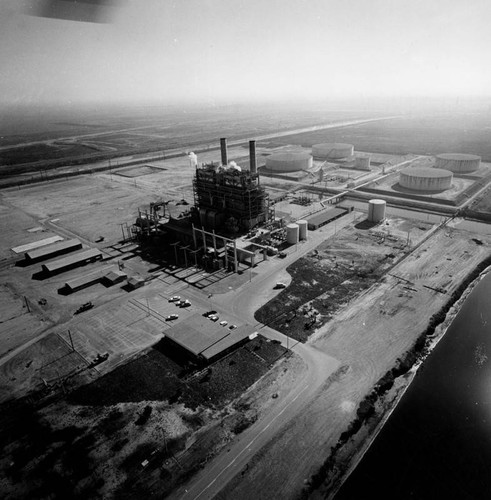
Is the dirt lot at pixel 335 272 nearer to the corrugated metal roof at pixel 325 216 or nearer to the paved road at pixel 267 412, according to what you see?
the paved road at pixel 267 412

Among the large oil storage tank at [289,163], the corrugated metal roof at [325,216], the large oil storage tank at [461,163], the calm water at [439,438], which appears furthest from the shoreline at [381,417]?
the large oil storage tank at [289,163]

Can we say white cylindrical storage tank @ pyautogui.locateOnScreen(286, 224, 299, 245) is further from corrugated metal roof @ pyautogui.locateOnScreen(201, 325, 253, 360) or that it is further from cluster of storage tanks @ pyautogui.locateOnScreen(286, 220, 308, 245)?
corrugated metal roof @ pyautogui.locateOnScreen(201, 325, 253, 360)

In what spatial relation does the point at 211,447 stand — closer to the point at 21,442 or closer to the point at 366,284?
the point at 21,442

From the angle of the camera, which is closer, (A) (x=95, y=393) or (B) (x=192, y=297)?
(A) (x=95, y=393)

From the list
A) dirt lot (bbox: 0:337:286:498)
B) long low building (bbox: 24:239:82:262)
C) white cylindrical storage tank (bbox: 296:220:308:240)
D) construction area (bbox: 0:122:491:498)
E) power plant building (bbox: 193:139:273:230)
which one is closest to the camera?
dirt lot (bbox: 0:337:286:498)

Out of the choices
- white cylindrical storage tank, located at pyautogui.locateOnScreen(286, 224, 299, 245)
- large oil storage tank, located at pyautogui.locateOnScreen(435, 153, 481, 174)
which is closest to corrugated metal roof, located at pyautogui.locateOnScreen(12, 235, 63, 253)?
white cylindrical storage tank, located at pyautogui.locateOnScreen(286, 224, 299, 245)

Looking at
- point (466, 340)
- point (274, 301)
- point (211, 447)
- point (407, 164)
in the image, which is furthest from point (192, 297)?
point (407, 164)

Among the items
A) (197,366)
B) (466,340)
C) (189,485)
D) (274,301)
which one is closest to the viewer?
(189,485)
